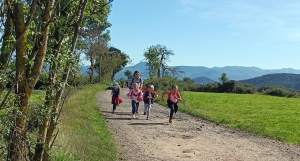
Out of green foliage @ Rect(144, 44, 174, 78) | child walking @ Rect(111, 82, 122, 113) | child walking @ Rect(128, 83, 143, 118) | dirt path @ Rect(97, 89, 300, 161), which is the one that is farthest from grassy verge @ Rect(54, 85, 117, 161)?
green foliage @ Rect(144, 44, 174, 78)

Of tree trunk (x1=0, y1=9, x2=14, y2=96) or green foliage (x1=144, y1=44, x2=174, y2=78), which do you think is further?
green foliage (x1=144, y1=44, x2=174, y2=78)

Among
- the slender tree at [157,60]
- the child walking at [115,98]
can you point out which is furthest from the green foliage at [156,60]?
the child walking at [115,98]

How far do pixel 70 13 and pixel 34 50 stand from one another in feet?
3.16

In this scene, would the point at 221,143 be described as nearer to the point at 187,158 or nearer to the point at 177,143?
the point at 177,143

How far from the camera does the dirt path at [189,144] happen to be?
9.77 metres

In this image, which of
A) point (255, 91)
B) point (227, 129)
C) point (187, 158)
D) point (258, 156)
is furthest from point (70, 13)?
point (255, 91)

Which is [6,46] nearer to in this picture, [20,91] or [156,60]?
[20,91]

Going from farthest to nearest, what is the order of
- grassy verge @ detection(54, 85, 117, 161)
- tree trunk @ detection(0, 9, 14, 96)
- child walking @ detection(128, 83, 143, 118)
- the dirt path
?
child walking @ detection(128, 83, 143, 118) < the dirt path < grassy verge @ detection(54, 85, 117, 161) < tree trunk @ detection(0, 9, 14, 96)

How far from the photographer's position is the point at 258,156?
10.1 metres

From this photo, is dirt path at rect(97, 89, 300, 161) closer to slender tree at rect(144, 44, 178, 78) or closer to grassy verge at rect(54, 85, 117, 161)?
grassy verge at rect(54, 85, 117, 161)

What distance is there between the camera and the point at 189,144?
1120 centimetres

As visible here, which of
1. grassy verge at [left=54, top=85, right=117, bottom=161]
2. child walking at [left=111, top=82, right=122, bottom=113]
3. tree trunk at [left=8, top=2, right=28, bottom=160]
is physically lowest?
grassy verge at [left=54, top=85, right=117, bottom=161]

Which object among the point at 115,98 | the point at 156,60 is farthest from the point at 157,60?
the point at 115,98

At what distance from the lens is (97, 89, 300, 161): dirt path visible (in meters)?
9.77
